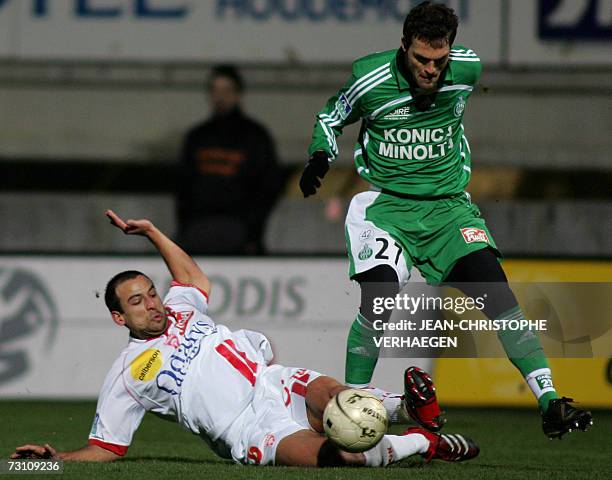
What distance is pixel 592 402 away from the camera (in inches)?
364

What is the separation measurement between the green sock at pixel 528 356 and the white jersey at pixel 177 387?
1.12 metres

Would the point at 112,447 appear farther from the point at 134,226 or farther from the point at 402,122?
the point at 402,122

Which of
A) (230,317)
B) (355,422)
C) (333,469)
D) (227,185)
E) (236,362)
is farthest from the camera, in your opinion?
(227,185)

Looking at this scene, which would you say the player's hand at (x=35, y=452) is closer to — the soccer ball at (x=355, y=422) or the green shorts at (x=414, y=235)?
the soccer ball at (x=355, y=422)

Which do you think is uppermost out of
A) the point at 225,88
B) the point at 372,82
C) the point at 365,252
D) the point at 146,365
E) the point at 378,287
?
the point at 372,82

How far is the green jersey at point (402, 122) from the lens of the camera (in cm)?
627

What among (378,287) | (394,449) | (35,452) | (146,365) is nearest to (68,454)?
(35,452)

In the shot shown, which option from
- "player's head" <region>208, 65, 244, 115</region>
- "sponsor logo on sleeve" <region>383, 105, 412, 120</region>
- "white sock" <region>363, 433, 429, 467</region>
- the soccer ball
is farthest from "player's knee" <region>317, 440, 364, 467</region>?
"player's head" <region>208, 65, 244, 115</region>

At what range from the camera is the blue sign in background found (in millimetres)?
11133

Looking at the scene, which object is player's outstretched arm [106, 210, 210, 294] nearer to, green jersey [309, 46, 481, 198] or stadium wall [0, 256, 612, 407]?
green jersey [309, 46, 481, 198]

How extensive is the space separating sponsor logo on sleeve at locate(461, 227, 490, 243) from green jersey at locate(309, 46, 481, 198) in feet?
0.75

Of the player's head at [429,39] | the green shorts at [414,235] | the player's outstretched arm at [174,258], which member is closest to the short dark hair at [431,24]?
the player's head at [429,39]

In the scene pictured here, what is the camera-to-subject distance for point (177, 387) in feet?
19.0

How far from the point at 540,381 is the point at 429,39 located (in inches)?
61.6
